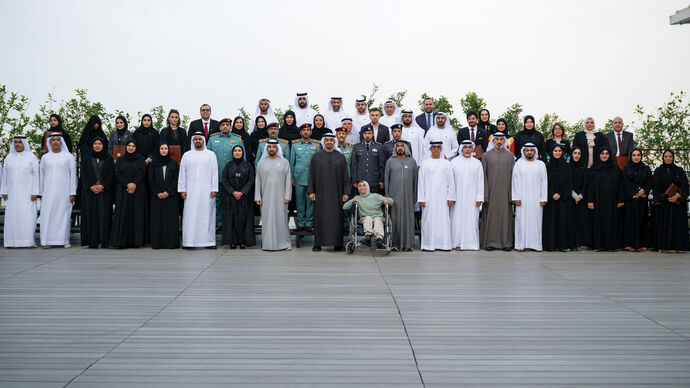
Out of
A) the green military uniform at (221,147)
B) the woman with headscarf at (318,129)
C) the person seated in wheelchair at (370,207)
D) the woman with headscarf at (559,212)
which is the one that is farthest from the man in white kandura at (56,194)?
the woman with headscarf at (559,212)

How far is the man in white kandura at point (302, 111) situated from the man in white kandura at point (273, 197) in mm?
1663

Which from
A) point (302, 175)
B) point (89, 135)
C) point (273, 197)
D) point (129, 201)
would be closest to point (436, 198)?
point (302, 175)

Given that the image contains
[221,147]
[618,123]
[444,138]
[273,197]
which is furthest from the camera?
[444,138]

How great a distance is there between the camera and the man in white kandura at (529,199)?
1051cm

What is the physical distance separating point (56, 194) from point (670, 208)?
32.6 feet

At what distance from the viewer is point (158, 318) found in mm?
5422

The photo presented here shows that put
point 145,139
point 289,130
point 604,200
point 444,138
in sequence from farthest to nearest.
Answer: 1. point 444,138
2. point 289,130
3. point 145,139
4. point 604,200

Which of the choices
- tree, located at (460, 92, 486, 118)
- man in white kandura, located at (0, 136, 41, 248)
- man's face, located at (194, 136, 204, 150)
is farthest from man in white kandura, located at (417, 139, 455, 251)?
tree, located at (460, 92, 486, 118)

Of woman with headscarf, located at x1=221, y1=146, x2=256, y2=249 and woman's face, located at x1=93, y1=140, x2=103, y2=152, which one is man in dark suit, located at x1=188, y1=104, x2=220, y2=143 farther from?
woman's face, located at x1=93, y1=140, x2=103, y2=152

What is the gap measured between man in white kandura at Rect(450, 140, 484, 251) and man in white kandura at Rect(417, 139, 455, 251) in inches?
6.4

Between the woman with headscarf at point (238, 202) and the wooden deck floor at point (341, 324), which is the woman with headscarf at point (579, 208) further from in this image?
the woman with headscarf at point (238, 202)

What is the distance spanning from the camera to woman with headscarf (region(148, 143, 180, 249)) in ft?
34.2

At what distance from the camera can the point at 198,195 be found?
1046 cm

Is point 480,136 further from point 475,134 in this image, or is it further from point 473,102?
point 473,102
